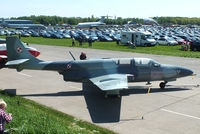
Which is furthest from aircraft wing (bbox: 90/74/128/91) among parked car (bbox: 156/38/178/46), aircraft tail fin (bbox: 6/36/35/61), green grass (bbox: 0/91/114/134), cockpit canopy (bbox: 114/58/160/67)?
parked car (bbox: 156/38/178/46)

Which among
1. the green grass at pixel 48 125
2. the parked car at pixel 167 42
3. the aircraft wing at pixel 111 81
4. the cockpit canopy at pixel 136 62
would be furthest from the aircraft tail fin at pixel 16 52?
the parked car at pixel 167 42

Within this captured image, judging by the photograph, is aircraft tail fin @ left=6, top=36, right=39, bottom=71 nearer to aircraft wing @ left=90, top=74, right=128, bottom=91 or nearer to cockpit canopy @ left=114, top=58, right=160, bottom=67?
aircraft wing @ left=90, top=74, right=128, bottom=91

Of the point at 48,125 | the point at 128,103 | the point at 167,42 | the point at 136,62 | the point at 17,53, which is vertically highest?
the point at 17,53

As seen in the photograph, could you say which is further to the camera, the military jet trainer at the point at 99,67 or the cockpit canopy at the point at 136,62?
the cockpit canopy at the point at 136,62

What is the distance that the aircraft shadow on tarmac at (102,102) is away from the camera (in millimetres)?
11359

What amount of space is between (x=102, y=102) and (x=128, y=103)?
1.52m

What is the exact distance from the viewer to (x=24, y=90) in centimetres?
1639

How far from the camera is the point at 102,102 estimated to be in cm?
1356

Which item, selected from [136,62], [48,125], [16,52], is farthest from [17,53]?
[48,125]

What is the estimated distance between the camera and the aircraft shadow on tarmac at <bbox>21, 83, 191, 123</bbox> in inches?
447

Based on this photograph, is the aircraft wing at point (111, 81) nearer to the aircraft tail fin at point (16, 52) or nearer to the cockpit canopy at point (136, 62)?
the cockpit canopy at point (136, 62)

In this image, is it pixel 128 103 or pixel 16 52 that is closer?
pixel 128 103

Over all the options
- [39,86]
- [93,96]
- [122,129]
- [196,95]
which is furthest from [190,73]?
[39,86]

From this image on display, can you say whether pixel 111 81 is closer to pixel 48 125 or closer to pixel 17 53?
pixel 48 125
